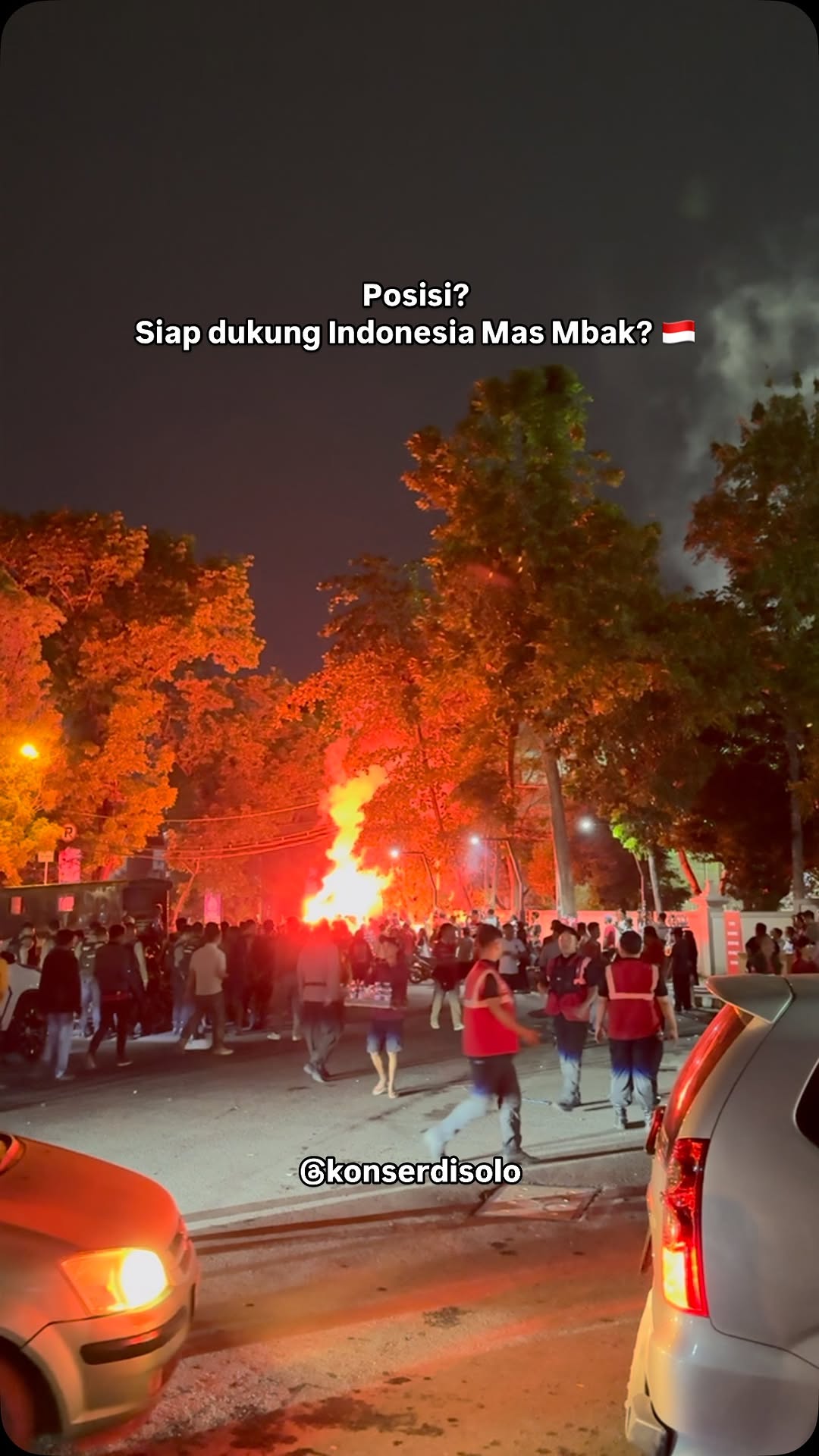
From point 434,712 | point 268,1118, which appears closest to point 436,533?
point 434,712

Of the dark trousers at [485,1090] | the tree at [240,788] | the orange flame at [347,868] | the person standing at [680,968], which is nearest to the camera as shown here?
the dark trousers at [485,1090]

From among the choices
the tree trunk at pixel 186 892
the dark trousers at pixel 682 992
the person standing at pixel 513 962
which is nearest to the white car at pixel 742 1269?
the person standing at pixel 513 962

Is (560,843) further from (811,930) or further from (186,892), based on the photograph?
(186,892)

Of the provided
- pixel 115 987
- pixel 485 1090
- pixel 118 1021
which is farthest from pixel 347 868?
pixel 485 1090

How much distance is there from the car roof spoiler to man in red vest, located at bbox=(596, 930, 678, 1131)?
20.2 ft

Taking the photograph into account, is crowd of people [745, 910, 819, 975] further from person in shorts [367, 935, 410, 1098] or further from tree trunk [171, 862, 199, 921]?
tree trunk [171, 862, 199, 921]

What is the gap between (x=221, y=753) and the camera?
47781mm

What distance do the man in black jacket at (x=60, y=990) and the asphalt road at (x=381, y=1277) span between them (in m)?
1.11

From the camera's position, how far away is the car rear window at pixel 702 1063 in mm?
3492

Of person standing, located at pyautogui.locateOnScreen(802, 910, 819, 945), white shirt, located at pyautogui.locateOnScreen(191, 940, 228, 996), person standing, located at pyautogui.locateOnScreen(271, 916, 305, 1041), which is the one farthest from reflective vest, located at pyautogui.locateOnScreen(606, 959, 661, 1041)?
person standing, located at pyautogui.locateOnScreen(271, 916, 305, 1041)

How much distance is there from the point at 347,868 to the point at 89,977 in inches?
1252

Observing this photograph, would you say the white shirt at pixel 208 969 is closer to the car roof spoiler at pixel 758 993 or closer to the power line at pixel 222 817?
the car roof spoiler at pixel 758 993

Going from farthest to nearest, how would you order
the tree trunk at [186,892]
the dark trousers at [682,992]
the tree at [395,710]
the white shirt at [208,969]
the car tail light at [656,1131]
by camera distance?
the tree trunk at [186,892] < the tree at [395,710] < the dark trousers at [682,992] < the white shirt at [208,969] < the car tail light at [656,1131]

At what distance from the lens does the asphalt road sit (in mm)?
4422
